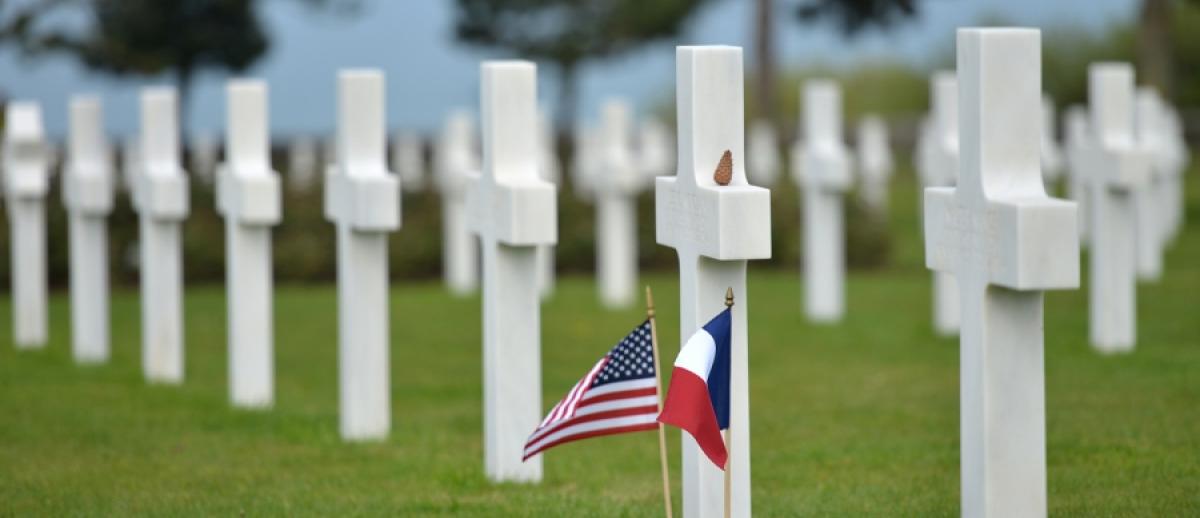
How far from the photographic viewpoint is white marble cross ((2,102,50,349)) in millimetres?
12875

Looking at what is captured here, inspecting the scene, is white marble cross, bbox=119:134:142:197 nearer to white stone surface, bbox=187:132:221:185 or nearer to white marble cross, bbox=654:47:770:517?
white stone surface, bbox=187:132:221:185

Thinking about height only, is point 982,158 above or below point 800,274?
above

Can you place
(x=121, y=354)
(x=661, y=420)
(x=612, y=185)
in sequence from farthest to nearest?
(x=612, y=185)
(x=121, y=354)
(x=661, y=420)

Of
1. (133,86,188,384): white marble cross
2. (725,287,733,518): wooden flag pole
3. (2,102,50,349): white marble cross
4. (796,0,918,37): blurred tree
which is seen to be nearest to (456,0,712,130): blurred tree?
(796,0,918,37): blurred tree

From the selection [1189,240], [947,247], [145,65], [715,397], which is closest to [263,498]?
[715,397]

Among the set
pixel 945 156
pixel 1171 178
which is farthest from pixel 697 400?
pixel 1171 178

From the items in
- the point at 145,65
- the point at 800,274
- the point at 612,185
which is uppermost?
the point at 145,65

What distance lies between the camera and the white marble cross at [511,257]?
7590 mm

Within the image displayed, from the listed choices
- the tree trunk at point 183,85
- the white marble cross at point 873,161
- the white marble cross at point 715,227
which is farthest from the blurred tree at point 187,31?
the white marble cross at point 715,227

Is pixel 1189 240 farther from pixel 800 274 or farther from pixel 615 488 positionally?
pixel 615 488

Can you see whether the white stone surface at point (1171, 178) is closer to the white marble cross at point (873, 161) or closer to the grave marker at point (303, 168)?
the white marble cross at point (873, 161)

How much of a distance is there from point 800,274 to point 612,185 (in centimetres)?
455

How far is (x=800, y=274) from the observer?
20719mm

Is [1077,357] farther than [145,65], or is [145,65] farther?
[145,65]
